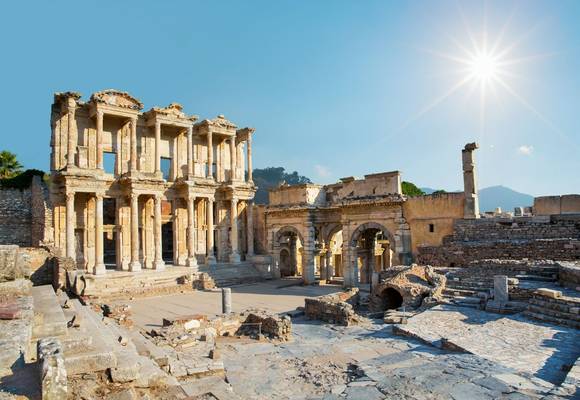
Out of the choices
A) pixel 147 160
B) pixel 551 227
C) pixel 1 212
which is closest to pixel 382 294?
pixel 551 227

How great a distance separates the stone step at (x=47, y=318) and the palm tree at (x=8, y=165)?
2180 centimetres

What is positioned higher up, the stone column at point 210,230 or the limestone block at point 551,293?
the stone column at point 210,230

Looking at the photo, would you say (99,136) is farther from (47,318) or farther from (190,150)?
(47,318)

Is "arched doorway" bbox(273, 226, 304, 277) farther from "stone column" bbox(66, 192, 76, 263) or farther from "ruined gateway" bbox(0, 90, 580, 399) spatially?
"stone column" bbox(66, 192, 76, 263)

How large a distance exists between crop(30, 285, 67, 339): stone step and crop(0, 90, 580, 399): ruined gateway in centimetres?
5

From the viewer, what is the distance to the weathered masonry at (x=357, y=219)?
21.2 m

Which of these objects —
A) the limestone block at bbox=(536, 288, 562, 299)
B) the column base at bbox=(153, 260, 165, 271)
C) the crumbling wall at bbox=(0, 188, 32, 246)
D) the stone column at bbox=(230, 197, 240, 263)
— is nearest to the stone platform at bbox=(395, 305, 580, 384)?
the limestone block at bbox=(536, 288, 562, 299)

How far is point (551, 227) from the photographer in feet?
60.5

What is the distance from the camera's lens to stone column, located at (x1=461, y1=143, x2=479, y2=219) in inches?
805

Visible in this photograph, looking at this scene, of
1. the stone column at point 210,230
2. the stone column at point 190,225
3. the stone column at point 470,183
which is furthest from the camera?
the stone column at point 210,230

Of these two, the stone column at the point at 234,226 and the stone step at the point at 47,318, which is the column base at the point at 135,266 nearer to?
the stone column at the point at 234,226

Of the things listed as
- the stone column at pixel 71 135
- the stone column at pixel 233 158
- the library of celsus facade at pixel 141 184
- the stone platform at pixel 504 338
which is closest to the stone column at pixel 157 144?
the library of celsus facade at pixel 141 184

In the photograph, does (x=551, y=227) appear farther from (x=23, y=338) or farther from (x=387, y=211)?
(x=23, y=338)

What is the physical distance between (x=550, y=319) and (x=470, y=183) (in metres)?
9.41
